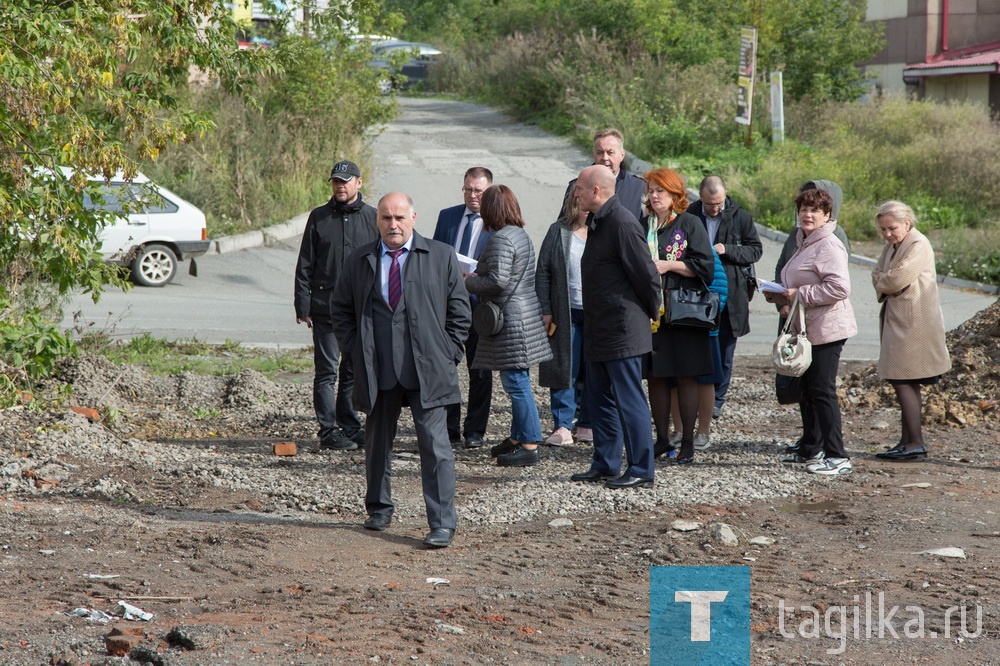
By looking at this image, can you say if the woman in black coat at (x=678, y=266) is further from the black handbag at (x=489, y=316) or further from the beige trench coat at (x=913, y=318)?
the beige trench coat at (x=913, y=318)

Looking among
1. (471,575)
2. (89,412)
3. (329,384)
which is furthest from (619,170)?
(89,412)

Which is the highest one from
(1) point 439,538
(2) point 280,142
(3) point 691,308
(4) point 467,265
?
(2) point 280,142

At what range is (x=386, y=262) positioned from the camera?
5988 millimetres

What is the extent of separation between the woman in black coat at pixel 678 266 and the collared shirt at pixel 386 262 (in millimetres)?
2000

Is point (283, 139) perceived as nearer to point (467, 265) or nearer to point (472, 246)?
point (472, 246)

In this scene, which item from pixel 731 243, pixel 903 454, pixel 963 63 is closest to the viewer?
pixel 903 454

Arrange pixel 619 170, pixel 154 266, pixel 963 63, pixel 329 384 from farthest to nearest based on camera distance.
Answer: pixel 963 63 < pixel 154 266 < pixel 619 170 < pixel 329 384

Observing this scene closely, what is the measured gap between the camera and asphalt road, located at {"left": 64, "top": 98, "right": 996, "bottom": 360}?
44.2 ft

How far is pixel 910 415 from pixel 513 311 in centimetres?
282

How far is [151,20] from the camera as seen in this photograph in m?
8.05

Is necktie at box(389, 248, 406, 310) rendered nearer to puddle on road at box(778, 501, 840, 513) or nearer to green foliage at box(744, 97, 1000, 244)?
puddle on road at box(778, 501, 840, 513)

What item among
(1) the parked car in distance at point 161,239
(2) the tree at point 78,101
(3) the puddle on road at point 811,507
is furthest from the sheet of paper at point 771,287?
(1) the parked car in distance at point 161,239

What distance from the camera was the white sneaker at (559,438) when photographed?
8.18 m

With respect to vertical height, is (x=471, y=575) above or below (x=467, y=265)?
below
